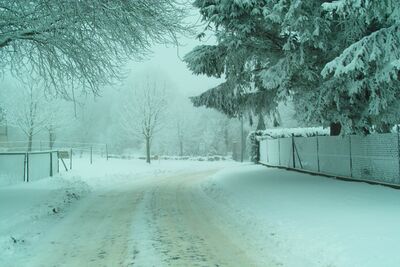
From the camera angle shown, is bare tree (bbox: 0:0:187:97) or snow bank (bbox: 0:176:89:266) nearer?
snow bank (bbox: 0:176:89:266)

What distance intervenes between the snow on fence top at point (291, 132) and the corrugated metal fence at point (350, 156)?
14.1 ft

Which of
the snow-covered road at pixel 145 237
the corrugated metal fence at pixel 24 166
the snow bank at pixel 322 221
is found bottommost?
the snow-covered road at pixel 145 237

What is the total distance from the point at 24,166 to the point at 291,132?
1668 centimetres

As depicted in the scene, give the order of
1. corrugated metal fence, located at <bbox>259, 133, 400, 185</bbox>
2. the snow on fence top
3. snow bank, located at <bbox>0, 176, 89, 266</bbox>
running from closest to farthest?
snow bank, located at <bbox>0, 176, 89, 266</bbox>
corrugated metal fence, located at <bbox>259, 133, 400, 185</bbox>
the snow on fence top

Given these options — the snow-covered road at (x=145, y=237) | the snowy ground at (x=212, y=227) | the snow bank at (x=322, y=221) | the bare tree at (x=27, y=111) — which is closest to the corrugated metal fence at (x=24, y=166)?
the snowy ground at (x=212, y=227)

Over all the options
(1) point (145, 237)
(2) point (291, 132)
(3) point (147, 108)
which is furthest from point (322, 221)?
(3) point (147, 108)

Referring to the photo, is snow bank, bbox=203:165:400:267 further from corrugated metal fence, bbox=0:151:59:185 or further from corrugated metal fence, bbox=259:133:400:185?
corrugated metal fence, bbox=0:151:59:185

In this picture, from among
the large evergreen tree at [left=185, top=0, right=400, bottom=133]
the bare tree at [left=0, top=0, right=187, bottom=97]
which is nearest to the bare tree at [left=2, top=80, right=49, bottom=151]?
the large evergreen tree at [left=185, top=0, right=400, bottom=133]

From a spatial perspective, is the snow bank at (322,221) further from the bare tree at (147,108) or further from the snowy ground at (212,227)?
the bare tree at (147,108)

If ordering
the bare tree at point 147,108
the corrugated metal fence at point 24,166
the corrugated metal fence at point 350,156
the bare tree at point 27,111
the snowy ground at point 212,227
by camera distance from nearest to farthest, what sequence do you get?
the snowy ground at point 212,227 < the corrugated metal fence at point 350,156 < the corrugated metal fence at point 24,166 < the bare tree at point 27,111 < the bare tree at point 147,108

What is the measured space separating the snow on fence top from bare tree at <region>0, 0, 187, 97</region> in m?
16.8

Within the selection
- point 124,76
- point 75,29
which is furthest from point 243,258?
point 124,76

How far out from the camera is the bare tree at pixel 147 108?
44.0 meters

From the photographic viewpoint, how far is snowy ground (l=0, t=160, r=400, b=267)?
700 cm
